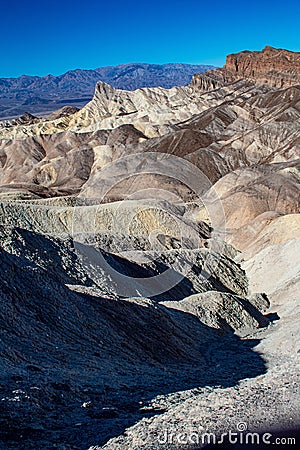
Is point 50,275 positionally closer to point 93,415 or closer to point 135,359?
point 135,359

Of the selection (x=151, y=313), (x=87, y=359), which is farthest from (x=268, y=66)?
(x=87, y=359)

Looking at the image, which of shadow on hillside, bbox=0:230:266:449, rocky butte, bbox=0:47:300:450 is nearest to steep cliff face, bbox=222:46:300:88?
rocky butte, bbox=0:47:300:450

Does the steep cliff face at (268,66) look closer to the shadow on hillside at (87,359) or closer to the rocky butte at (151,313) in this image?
the rocky butte at (151,313)

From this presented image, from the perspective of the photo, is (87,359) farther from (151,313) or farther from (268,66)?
(268,66)

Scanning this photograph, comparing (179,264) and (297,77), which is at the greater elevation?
(297,77)

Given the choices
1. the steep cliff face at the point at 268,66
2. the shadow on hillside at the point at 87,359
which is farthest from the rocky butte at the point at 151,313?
the steep cliff face at the point at 268,66

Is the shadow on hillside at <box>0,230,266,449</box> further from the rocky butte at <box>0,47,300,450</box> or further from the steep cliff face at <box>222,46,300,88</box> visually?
the steep cliff face at <box>222,46,300,88</box>

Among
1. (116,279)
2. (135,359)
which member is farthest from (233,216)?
(135,359)
